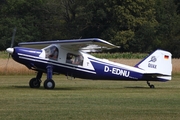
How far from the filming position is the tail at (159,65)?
79.6 ft

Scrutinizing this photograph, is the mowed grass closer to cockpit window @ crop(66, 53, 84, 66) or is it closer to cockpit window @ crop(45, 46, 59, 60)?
cockpit window @ crop(45, 46, 59, 60)

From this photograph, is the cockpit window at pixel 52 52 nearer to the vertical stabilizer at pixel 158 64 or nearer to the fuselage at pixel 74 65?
the fuselage at pixel 74 65

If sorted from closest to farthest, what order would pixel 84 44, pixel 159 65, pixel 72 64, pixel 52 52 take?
pixel 84 44 → pixel 52 52 → pixel 72 64 → pixel 159 65

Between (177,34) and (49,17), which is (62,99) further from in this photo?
(49,17)

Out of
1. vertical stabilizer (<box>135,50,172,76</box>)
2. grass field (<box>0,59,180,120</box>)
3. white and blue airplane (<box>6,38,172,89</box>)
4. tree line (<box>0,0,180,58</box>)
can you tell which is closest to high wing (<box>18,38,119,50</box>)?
white and blue airplane (<box>6,38,172,89</box>)

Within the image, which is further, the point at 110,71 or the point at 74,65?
the point at 110,71

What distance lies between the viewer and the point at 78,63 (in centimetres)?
2331

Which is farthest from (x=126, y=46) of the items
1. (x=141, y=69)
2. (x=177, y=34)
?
(x=141, y=69)

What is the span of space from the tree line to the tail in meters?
Answer: 33.5

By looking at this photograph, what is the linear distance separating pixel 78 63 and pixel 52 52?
1216mm

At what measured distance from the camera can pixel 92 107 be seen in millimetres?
14781

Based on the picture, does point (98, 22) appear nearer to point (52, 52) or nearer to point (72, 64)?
point (72, 64)

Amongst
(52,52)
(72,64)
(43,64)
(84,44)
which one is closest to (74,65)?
(72,64)

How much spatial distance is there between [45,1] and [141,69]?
4977cm
